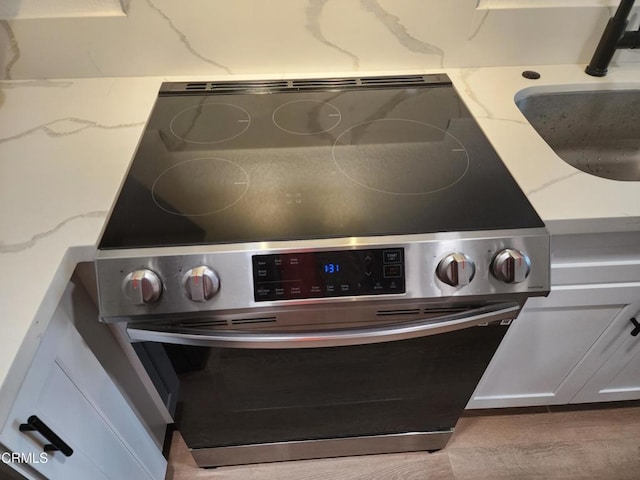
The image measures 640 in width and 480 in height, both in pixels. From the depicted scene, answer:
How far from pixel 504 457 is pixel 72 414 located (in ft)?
3.85

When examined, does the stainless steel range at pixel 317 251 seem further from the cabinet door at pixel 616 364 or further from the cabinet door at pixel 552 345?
the cabinet door at pixel 616 364

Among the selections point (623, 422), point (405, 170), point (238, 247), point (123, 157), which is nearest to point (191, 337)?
point (238, 247)

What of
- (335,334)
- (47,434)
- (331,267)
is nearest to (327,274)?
(331,267)

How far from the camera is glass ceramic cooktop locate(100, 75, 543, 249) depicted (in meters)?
0.73

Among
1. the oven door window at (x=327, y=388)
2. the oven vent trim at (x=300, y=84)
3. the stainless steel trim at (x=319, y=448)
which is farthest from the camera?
the stainless steel trim at (x=319, y=448)

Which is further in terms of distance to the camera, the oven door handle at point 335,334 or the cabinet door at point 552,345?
the cabinet door at point 552,345

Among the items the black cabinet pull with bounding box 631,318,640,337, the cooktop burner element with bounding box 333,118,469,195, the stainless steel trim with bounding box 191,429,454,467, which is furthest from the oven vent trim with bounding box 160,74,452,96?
the stainless steel trim with bounding box 191,429,454,467

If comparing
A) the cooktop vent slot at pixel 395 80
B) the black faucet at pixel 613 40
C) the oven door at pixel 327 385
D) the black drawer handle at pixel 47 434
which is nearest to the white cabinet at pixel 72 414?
the black drawer handle at pixel 47 434

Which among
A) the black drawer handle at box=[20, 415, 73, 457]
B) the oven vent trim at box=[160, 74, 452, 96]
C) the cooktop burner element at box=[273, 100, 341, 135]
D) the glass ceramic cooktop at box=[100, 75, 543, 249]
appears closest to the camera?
the black drawer handle at box=[20, 415, 73, 457]

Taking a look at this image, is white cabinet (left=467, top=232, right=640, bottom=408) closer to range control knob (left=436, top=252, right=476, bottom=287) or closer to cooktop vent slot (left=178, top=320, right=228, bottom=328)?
range control knob (left=436, top=252, right=476, bottom=287)

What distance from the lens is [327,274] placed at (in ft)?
2.29

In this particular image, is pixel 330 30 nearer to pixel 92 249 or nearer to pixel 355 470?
pixel 92 249

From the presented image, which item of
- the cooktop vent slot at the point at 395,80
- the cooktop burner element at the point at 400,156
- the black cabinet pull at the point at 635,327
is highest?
the cooktop vent slot at the point at 395,80

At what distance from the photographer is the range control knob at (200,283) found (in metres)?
0.67
